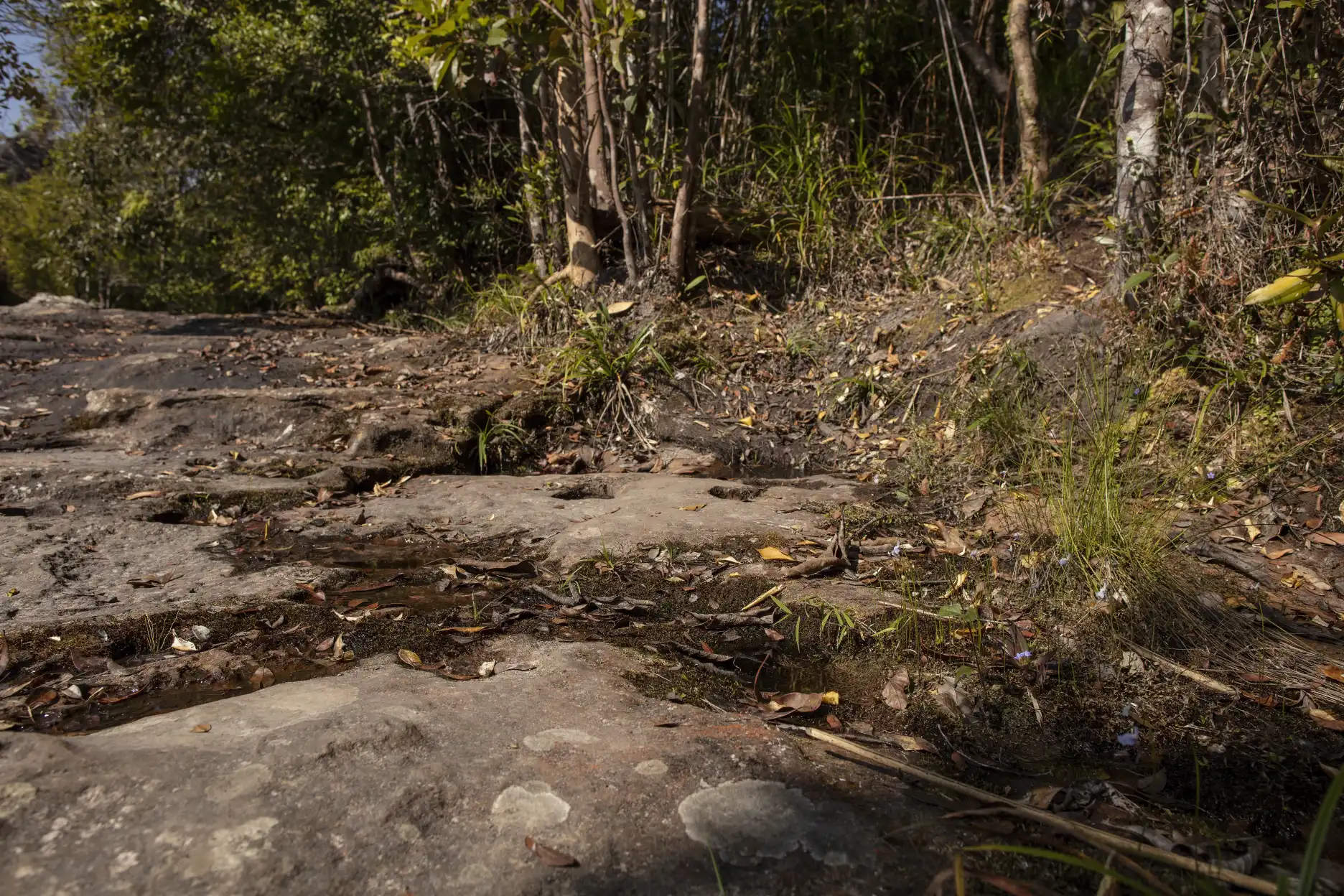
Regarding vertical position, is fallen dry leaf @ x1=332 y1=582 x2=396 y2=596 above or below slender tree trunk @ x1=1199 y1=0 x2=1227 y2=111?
below

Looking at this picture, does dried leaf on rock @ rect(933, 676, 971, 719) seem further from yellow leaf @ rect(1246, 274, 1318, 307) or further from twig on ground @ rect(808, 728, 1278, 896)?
yellow leaf @ rect(1246, 274, 1318, 307)

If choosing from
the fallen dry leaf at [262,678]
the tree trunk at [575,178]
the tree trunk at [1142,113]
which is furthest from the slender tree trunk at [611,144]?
the fallen dry leaf at [262,678]

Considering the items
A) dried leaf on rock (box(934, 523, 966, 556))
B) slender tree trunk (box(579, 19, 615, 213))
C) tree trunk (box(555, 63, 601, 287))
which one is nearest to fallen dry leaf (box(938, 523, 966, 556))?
dried leaf on rock (box(934, 523, 966, 556))

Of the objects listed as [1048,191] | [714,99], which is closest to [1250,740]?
[1048,191]

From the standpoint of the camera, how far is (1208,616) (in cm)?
205

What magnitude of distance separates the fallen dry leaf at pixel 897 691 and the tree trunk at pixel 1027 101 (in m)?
3.70

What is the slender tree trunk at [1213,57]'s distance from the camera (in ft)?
10.2

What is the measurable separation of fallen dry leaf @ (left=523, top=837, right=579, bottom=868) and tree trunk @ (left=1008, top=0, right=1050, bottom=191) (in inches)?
181

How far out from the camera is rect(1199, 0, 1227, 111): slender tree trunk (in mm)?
3098

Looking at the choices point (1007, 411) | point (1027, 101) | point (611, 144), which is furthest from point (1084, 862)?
point (1027, 101)

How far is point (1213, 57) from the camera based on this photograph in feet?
10.9

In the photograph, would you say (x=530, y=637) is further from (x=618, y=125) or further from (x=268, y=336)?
(x=268, y=336)

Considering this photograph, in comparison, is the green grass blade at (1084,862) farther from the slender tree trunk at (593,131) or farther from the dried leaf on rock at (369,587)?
the slender tree trunk at (593,131)

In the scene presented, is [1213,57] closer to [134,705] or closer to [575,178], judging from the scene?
[575,178]
